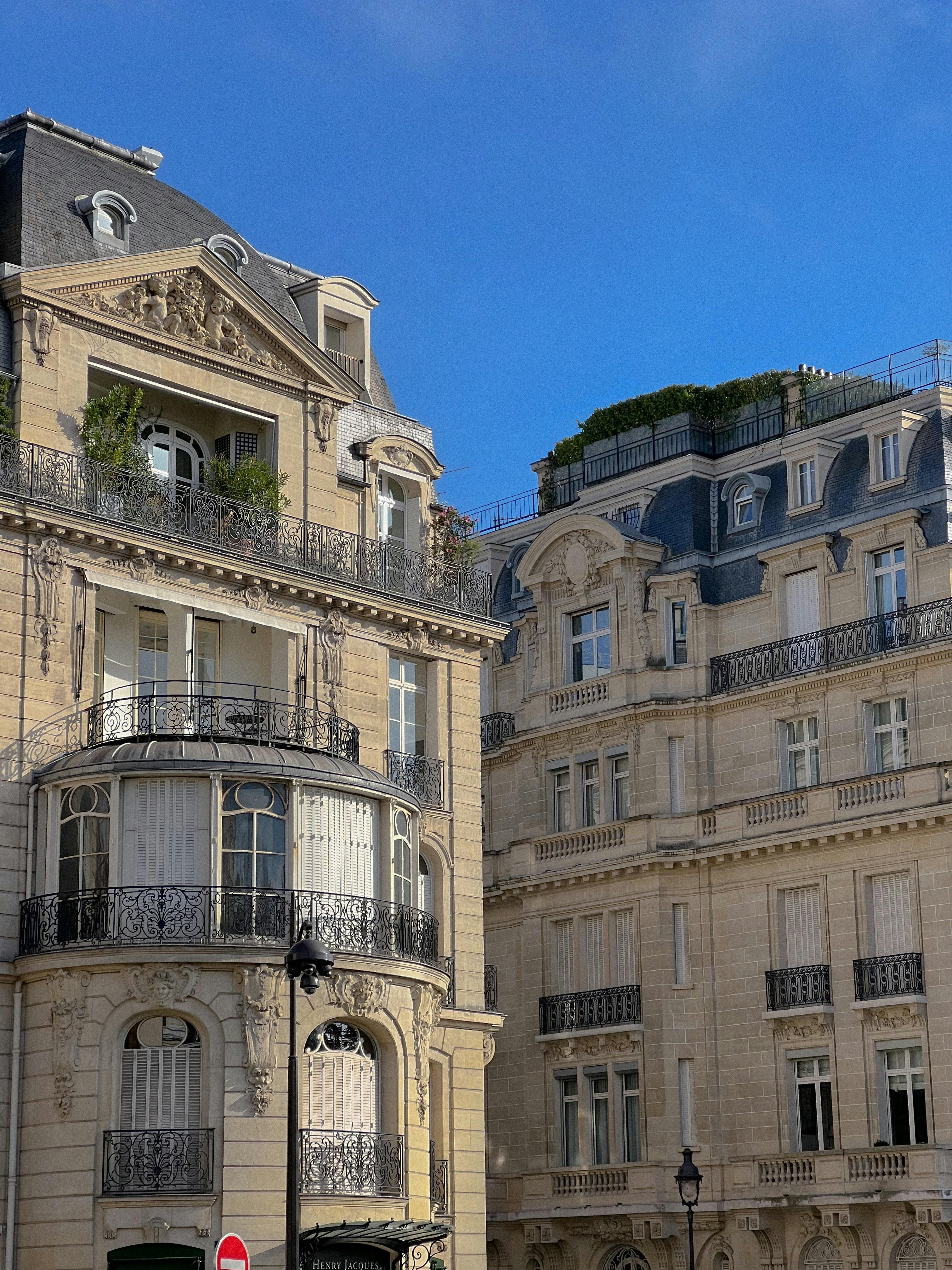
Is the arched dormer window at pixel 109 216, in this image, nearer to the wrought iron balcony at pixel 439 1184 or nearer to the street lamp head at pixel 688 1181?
the wrought iron balcony at pixel 439 1184

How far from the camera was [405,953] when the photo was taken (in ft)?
106

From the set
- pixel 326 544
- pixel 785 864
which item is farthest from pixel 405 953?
pixel 785 864

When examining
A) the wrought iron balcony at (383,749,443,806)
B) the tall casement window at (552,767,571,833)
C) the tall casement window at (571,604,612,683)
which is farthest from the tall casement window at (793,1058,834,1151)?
the wrought iron balcony at (383,749,443,806)

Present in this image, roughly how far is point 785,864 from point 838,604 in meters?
5.72

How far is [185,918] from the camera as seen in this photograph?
98.4ft

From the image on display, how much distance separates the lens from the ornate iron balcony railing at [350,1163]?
30.2 meters

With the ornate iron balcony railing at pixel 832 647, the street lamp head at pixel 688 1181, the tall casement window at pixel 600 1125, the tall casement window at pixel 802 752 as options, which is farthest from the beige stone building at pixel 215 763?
the tall casement window at pixel 600 1125

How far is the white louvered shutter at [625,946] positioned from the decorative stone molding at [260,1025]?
1922 cm

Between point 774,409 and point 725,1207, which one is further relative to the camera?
point 774,409

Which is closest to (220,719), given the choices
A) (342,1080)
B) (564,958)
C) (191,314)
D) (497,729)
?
(342,1080)

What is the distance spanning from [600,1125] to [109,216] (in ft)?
76.6

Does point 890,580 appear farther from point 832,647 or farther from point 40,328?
point 40,328

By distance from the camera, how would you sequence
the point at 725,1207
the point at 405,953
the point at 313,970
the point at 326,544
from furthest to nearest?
the point at 725,1207 < the point at 326,544 < the point at 405,953 < the point at 313,970

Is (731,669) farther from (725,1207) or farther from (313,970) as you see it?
(313,970)
